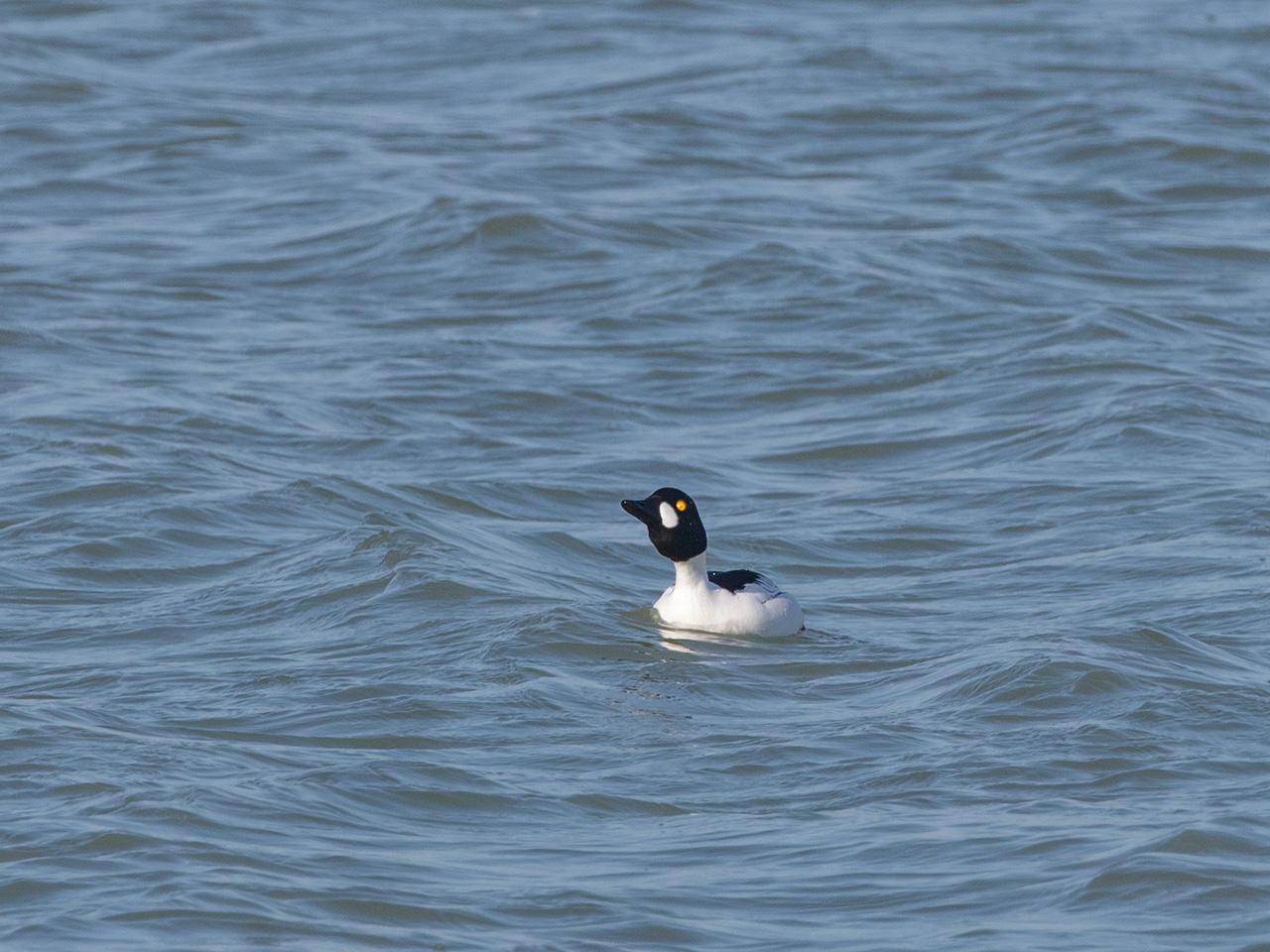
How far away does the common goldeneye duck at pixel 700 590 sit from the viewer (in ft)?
37.4

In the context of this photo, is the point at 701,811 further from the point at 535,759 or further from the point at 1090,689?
the point at 1090,689

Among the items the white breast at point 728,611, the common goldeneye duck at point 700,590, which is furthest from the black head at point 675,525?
the white breast at point 728,611

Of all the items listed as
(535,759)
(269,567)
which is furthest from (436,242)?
(535,759)

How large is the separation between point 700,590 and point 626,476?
3065mm

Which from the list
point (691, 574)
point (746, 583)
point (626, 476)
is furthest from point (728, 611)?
point (626, 476)

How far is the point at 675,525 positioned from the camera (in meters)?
11.8

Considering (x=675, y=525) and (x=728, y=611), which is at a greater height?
(x=675, y=525)

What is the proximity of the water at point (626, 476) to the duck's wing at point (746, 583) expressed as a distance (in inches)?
12.5

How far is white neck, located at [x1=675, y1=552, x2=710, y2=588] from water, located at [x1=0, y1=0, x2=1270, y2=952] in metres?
0.31

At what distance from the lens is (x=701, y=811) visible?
880 cm

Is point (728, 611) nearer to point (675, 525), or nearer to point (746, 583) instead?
point (746, 583)

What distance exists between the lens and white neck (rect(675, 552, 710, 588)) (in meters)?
11.7

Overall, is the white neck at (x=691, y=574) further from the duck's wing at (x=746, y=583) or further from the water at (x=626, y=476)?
the water at (x=626, y=476)

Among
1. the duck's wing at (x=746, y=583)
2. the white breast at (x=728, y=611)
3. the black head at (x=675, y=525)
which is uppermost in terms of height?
the black head at (x=675, y=525)
